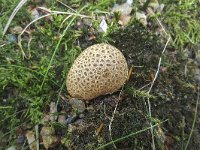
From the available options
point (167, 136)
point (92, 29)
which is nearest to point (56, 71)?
point (92, 29)

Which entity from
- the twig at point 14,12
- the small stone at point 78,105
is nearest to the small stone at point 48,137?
the small stone at point 78,105

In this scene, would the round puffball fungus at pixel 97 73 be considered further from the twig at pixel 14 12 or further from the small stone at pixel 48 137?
the twig at pixel 14 12

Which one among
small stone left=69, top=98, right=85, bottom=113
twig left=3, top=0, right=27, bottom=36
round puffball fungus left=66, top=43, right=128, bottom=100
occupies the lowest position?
small stone left=69, top=98, right=85, bottom=113

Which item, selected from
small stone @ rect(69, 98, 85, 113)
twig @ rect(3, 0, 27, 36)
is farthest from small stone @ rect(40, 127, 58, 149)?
twig @ rect(3, 0, 27, 36)

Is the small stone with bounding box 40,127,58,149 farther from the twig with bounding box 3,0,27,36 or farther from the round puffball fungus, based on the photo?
the twig with bounding box 3,0,27,36

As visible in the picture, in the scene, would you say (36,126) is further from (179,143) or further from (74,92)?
(179,143)

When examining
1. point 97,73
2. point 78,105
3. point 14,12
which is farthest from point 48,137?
point 14,12

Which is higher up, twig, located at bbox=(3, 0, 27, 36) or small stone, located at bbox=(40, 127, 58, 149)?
twig, located at bbox=(3, 0, 27, 36)

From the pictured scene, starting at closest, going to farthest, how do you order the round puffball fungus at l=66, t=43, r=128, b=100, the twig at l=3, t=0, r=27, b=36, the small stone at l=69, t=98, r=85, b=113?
the round puffball fungus at l=66, t=43, r=128, b=100, the small stone at l=69, t=98, r=85, b=113, the twig at l=3, t=0, r=27, b=36

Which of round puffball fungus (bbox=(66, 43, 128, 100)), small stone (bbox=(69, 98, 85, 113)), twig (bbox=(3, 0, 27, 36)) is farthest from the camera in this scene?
twig (bbox=(3, 0, 27, 36))

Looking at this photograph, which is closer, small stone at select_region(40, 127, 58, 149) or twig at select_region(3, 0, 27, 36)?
small stone at select_region(40, 127, 58, 149)
